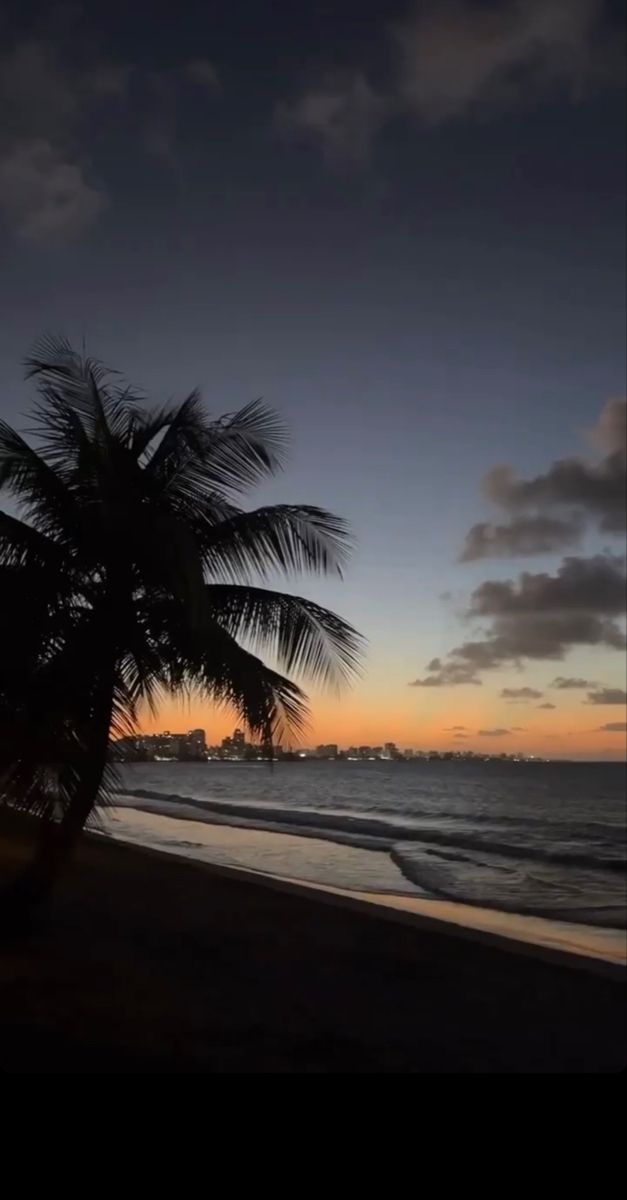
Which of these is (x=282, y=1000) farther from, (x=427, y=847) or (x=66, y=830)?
(x=427, y=847)

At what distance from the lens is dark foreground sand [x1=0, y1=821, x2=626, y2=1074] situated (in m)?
5.59

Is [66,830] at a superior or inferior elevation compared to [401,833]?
superior

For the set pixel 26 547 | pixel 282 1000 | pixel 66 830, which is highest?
pixel 26 547

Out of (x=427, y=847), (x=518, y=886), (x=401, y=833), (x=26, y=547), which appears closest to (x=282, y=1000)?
(x=26, y=547)

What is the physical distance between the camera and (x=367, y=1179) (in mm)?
3725

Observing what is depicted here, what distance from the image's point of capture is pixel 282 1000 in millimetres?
7121

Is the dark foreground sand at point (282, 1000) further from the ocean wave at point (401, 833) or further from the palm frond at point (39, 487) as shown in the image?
the ocean wave at point (401, 833)

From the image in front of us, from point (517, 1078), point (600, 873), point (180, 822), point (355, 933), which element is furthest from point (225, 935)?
point (180, 822)

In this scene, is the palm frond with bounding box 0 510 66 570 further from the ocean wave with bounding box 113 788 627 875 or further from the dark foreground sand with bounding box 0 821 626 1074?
the ocean wave with bounding box 113 788 627 875

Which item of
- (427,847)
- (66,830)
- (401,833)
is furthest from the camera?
(401,833)

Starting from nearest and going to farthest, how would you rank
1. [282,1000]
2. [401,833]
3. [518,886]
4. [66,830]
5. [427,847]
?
1. [282,1000]
2. [66,830]
3. [518,886]
4. [427,847]
5. [401,833]

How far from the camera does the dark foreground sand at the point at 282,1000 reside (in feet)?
18.3

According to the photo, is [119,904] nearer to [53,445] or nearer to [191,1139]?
[53,445]

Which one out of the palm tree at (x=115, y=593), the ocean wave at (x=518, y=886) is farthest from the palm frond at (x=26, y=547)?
the ocean wave at (x=518, y=886)
